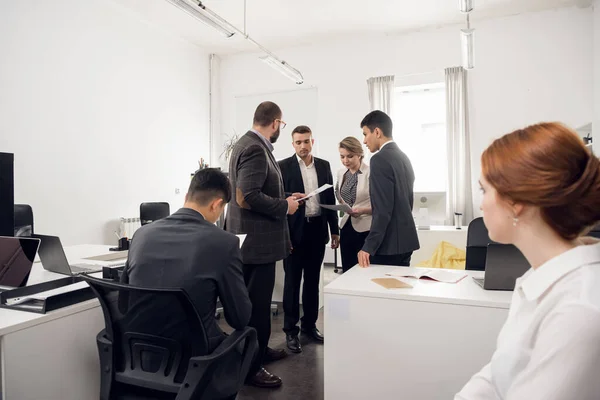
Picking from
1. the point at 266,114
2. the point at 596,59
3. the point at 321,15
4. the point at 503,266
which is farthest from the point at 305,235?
the point at 596,59

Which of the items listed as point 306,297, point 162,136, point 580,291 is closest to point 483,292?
point 580,291

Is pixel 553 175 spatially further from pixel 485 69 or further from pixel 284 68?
pixel 485 69

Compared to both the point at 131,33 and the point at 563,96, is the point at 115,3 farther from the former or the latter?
the point at 563,96

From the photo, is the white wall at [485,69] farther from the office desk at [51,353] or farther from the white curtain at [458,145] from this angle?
the office desk at [51,353]

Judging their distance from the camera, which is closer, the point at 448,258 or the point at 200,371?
the point at 200,371

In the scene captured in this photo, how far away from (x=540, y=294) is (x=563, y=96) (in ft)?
16.6

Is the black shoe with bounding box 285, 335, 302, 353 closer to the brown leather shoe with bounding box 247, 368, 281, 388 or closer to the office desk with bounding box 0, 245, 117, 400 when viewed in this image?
the brown leather shoe with bounding box 247, 368, 281, 388

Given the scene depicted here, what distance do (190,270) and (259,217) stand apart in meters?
1.02

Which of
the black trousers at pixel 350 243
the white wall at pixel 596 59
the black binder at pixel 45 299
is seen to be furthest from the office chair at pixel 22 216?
the white wall at pixel 596 59

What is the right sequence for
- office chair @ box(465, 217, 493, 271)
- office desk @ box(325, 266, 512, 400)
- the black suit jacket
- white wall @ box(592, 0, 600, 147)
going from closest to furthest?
office desk @ box(325, 266, 512, 400)
office chair @ box(465, 217, 493, 271)
the black suit jacket
white wall @ box(592, 0, 600, 147)

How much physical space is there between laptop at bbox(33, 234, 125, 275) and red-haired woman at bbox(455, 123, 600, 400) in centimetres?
183

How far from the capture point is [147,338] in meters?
1.28

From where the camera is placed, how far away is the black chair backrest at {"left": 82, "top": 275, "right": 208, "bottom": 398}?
1217mm

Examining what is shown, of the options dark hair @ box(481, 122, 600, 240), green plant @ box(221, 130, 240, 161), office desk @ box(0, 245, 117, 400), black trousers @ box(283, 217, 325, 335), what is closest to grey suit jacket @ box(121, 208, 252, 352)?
office desk @ box(0, 245, 117, 400)
